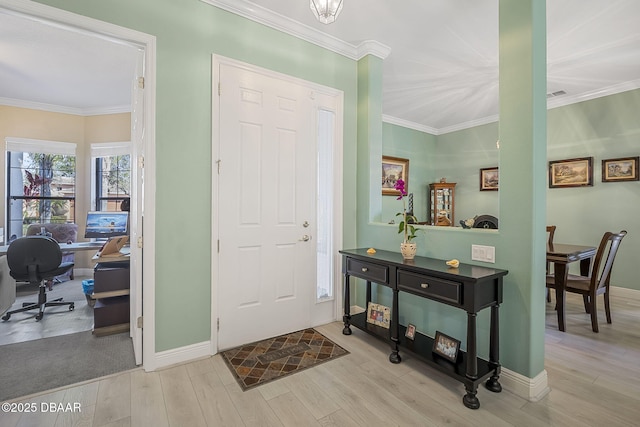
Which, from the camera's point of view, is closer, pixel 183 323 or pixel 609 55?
pixel 183 323

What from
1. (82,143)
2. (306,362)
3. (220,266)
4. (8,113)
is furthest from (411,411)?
(8,113)

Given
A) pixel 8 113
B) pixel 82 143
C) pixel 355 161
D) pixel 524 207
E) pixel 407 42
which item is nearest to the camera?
pixel 524 207

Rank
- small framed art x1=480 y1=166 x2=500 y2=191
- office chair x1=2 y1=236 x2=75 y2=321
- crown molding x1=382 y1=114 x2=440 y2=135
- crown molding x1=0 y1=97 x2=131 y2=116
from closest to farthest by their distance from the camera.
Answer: office chair x1=2 y1=236 x2=75 y2=321 < crown molding x1=0 y1=97 x2=131 y2=116 < small framed art x1=480 y1=166 x2=500 y2=191 < crown molding x1=382 y1=114 x2=440 y2=135

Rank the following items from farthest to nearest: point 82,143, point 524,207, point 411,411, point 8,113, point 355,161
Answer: point 82,143 < point 8,113 < point 355,161 < point 524,207 < point 411,411

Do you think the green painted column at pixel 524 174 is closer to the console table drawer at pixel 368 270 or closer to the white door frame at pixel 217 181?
the console table drawer at pixel 368 270

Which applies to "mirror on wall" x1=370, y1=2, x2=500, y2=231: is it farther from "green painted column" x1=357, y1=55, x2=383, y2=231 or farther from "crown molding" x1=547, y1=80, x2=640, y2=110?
"crown molding" x1=547, y1=80, x2=640, y2=110

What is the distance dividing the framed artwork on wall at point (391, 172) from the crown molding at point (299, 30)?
2.37 meters

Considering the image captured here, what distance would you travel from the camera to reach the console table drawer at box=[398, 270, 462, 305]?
73.4 inches

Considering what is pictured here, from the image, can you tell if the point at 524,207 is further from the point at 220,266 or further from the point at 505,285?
the point at 220,266

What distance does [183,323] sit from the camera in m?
2.26

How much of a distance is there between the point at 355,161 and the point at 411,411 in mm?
2295

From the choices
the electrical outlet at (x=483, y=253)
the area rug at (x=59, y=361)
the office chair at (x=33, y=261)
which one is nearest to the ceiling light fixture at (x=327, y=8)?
the electrical outlet at (x=483, y=253)

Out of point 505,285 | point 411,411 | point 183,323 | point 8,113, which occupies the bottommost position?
point 411,411

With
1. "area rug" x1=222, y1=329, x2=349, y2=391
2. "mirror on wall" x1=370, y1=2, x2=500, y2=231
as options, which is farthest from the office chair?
"mirror on wall" x1=370, y1=2, x2=500, y2=231
